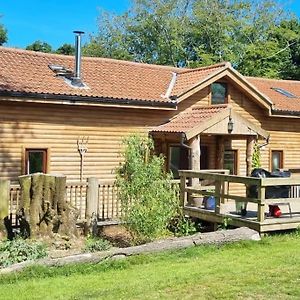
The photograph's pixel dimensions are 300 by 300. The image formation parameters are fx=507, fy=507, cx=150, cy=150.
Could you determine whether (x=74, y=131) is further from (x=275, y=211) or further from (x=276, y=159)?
(x=276, y=159)

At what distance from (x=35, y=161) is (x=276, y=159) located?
10.4 metres

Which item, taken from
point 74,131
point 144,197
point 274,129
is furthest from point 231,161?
point 144,197

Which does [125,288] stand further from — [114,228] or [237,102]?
[237,102]

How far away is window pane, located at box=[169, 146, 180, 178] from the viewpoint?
17.9 metres

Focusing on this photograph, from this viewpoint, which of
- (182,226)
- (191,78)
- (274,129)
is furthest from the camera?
(274,129)

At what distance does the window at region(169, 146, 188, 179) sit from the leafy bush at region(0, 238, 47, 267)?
7.82 meters

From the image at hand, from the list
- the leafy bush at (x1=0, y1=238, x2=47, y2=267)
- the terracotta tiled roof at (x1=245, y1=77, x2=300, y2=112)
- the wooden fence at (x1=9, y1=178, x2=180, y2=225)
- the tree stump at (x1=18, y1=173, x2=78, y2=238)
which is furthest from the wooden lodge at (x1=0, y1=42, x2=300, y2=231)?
the leafy bush at (x1=0, y1=238, x2=47, y2=267)

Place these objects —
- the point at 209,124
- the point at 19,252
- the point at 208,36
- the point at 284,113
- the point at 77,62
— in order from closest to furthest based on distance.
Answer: the point at 19,252 → the point at 209,124 → the point at 77,62 → the point at 284,113 → the point at 208,36

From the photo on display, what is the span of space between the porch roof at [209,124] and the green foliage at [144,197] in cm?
316

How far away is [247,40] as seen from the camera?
1763 inches

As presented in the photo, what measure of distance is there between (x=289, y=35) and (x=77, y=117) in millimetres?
32551

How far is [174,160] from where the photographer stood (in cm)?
1805

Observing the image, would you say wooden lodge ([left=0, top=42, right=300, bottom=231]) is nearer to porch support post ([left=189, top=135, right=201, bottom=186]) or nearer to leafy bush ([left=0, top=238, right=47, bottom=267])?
porch support post ([left=189, top=135, right=201, bottom=186])

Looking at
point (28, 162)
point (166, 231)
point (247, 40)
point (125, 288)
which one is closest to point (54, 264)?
point (125, 288)
